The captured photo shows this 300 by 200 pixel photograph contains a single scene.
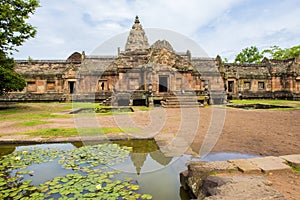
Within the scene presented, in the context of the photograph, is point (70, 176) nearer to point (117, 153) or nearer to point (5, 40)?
point (117, 153)

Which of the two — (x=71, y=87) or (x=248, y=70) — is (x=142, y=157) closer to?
(x=71, y=87)

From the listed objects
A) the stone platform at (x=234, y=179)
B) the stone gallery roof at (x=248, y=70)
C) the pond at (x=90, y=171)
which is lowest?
the pond at (x=90, y=171)

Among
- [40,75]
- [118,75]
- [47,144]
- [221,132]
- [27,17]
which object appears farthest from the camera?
[40,75]

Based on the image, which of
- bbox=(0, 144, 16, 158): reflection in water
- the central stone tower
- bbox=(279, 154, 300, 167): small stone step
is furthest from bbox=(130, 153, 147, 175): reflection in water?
the central stone tower

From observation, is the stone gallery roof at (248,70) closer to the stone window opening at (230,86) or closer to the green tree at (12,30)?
the stone window opening at (230,86)

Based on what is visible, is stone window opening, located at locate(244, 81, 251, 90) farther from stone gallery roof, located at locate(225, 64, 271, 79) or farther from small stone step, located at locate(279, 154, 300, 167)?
small stone step, located at locate(279, 154, 300, 167)

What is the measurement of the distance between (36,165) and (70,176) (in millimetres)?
1326

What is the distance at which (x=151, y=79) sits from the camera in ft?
76.0

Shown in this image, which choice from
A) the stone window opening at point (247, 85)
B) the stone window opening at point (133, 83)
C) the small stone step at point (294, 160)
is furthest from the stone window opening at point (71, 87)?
the small stone step at point (294, 160)

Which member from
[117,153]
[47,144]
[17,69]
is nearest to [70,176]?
[117,153]

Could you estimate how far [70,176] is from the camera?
14.8 ft

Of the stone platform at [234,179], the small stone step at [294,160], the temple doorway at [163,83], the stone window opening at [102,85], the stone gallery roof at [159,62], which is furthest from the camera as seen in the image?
the stone window opening at [102,85]

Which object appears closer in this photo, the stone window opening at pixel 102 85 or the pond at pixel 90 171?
the pond at pixel 90 171

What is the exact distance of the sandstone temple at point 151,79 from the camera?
22562 mm
